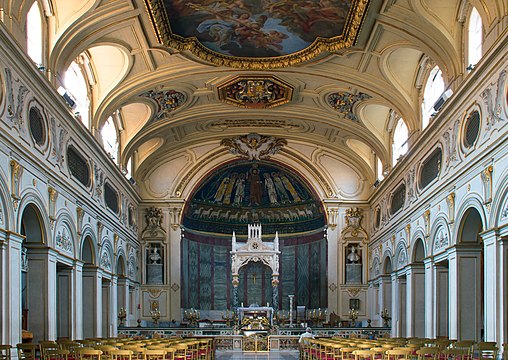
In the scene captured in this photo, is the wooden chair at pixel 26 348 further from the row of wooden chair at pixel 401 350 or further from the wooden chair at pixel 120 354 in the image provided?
the row of wooden chair at pixel 401 350

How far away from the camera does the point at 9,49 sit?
16766mm

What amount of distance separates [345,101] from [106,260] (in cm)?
1181

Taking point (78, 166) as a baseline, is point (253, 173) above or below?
above

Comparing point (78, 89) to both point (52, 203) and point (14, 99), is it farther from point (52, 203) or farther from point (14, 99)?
point (14, 99)

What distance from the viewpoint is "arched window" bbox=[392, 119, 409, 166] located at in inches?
1179

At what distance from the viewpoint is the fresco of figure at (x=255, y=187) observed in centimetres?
4117

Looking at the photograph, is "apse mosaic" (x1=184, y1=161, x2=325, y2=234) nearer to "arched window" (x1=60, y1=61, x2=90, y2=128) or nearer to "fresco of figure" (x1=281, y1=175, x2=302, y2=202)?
"fresco of figure" (x1=281, y1=175, x2=302, y2=202)

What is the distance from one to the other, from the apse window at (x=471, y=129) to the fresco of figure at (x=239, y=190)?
21807 mm

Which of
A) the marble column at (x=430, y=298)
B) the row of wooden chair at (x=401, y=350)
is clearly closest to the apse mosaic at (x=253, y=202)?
the marble column at (x=430, y=298)

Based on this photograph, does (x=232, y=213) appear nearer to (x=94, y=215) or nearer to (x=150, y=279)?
(x=150, y=279)

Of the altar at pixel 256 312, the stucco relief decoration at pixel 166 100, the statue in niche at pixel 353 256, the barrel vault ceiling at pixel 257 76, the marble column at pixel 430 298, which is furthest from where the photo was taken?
the altar at pixel 256 312

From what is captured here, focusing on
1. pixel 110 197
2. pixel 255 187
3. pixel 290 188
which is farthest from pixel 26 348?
pixel 290 188

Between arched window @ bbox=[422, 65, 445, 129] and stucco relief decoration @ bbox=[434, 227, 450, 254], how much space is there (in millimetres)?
4187

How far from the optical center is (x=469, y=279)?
840 inches
